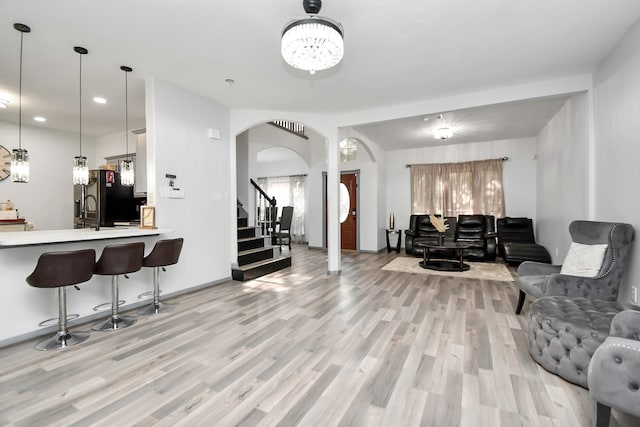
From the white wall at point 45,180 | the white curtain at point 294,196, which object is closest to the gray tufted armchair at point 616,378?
the white wall at point 45,180

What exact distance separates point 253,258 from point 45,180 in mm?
4598

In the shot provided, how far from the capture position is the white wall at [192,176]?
3.65 m

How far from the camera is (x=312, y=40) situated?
201 centimetres

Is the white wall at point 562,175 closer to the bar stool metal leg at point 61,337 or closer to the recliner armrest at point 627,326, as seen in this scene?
the recliner armrest at point 627,326

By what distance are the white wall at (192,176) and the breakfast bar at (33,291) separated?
29.5 inches

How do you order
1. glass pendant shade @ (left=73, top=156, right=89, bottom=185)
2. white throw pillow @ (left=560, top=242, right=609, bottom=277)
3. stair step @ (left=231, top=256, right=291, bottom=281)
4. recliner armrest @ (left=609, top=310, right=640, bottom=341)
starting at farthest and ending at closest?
stair step @ (left=231, top=256, right=291, bottom=281)
glass pendant shade @ (left=73, top=156, right=89, bottom=185)
white throw pillow @ (left=560, top=242, right=609, bottom=277)
recliner armrest @ (left=609, top=310, right=640, bottom=341)

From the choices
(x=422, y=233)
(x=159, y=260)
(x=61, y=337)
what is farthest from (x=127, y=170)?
(x=422, y=233)

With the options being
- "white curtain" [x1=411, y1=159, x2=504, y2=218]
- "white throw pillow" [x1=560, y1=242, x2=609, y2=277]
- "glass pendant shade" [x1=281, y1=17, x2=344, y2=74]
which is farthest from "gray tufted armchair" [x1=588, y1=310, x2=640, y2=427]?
"white curtain" [x1=411, y1=159, x2=504, y2=218]

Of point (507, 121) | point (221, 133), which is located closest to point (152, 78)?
point (221, 133)

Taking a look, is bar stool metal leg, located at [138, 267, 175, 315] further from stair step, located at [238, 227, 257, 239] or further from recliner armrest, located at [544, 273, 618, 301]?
recliner armrest, located at [544, 273, 618, 301]

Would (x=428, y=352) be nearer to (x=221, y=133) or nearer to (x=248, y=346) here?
(x=248, y=346)

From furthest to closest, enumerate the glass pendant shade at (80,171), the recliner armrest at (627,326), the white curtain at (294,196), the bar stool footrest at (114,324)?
the white curtain at (294,196) < the glass pendant shade at (80,171) < the bar stool footrest at (114,324) < the recliner armrest at (627,326)

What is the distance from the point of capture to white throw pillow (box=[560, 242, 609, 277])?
104 inches

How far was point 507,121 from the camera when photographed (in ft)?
18.0
